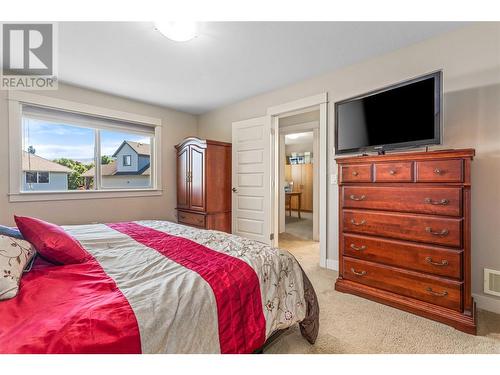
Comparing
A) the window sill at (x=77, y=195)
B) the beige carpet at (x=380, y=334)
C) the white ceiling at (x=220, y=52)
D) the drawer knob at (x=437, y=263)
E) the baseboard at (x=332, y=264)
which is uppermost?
the white ceiling at (x=220, y=52)

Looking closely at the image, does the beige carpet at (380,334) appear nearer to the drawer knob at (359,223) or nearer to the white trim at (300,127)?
the drawer knob at (359,223)

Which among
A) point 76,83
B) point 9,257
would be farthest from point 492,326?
point 76,83

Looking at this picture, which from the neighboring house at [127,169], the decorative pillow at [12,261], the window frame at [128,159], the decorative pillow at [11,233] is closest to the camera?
the decorative pillow at [12,261]

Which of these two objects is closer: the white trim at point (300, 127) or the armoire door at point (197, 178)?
the armoire door at point (197, 178)

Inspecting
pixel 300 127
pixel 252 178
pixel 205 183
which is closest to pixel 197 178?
pixel 205 183

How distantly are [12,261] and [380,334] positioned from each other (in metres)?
2.16

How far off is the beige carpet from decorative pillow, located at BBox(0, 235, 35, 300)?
4.34 feet

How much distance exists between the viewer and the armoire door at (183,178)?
4.02m

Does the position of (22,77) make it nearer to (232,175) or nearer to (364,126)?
(232,175)

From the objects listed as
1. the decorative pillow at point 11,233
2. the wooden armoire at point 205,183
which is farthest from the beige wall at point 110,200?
the decorative pillow at point 11,233

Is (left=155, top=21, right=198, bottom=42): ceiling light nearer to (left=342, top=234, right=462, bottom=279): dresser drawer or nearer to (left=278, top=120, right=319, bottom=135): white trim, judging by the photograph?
(left=342, top=234, right=462, bottom=279): dresser drawer

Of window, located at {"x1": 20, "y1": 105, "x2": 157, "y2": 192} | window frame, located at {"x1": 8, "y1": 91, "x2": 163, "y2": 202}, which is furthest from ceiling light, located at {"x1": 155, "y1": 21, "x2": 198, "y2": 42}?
window, located at {"x1": 20, "y1": 105, "x2": 157, "y2": 192}

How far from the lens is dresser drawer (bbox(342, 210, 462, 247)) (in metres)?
1.81

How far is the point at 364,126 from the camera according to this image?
240 cm
